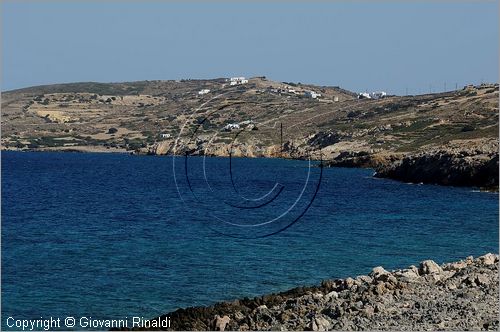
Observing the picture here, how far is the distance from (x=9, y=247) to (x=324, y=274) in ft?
47.8

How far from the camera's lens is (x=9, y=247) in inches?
1303

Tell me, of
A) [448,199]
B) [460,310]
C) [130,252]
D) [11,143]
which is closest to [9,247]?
[130,252]

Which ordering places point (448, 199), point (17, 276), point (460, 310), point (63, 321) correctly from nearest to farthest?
point (460, 310)
point (63, 321)
point (17, 276)
point (448, 199)

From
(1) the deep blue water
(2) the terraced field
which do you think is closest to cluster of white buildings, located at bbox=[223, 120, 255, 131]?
(2) the terraced field

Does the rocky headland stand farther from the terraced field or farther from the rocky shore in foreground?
the rocky shore in foreground

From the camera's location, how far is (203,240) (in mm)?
35156

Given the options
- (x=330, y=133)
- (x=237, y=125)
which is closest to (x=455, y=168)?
(x=330, y=133)

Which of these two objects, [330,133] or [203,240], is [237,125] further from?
[203,240]

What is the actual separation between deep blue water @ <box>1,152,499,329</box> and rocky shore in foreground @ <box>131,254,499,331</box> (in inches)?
115

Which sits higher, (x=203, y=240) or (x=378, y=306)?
(x=378, y=306)

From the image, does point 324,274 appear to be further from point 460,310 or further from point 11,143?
point 11,143

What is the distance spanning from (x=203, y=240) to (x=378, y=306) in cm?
1923

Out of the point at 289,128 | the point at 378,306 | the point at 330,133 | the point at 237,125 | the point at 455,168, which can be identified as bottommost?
the point at 378,306

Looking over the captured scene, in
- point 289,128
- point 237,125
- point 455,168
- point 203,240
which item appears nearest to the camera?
point 203,240
